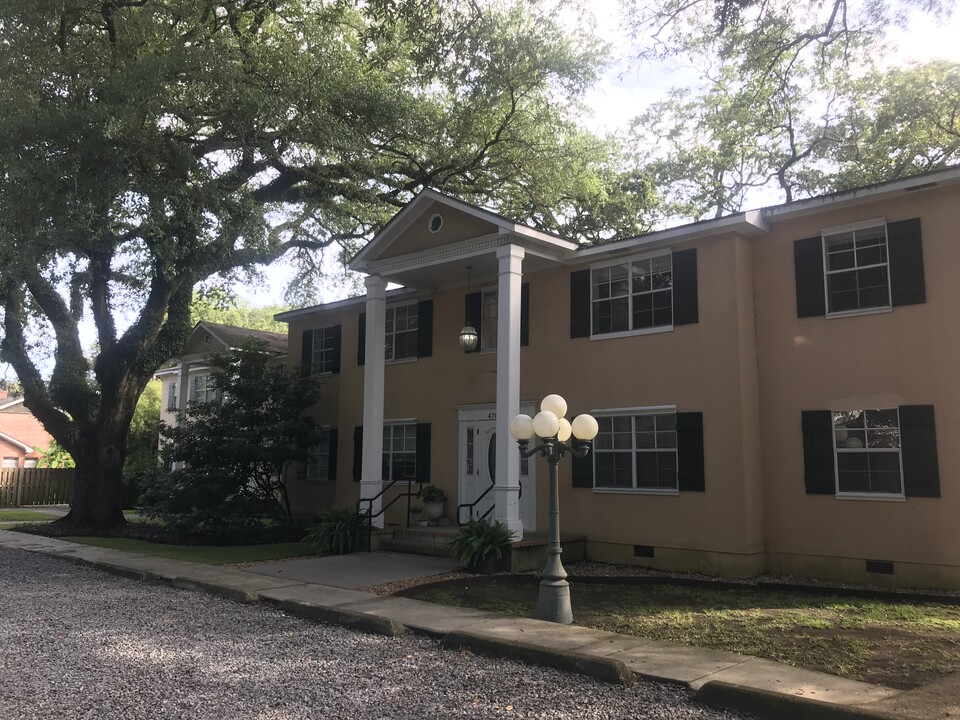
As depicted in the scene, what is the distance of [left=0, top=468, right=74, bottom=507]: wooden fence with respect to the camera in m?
25.7

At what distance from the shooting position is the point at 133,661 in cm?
655

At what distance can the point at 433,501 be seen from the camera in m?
14.7

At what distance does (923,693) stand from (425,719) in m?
3.76

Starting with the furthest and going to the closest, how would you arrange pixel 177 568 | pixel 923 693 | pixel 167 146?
pixel 167 146
pixel 177 568
pixel 923 693

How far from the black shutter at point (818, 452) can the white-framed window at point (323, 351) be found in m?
10.9

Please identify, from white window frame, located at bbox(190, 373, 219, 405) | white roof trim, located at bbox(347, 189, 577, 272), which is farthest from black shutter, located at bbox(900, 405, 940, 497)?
white window frame, located at bbox(190, 373, 219, 405)

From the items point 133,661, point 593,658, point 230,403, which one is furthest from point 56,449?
point 593,658

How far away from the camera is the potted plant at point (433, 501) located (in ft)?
47.9

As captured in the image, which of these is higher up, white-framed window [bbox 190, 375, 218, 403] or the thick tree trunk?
white-framed window [bbox 190, 375, 218, 403]

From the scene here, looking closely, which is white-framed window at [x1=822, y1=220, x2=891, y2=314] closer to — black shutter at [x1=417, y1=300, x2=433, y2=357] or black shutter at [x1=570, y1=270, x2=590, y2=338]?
black shutter at [x1=570, y1=270, x2=590, y2=338]

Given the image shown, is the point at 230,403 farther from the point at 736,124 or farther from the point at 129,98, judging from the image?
the point at 736,124

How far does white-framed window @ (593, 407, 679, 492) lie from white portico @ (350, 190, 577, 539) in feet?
5.32

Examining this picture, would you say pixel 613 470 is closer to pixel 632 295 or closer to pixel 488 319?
pixel 632 295

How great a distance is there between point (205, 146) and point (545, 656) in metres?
14.1
